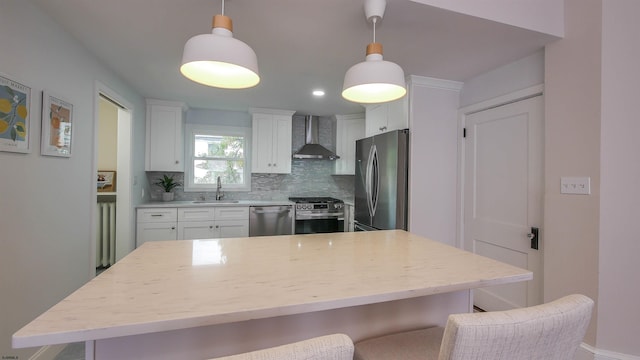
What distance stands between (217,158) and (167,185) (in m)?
0.79

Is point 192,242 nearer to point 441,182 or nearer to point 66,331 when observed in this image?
point 66,331

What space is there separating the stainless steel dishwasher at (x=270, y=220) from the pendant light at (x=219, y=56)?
260cm

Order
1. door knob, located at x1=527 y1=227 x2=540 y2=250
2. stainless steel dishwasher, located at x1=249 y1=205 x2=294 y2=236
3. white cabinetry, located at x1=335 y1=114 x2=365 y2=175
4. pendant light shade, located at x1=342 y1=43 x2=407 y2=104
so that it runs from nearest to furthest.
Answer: pendant light shade, located at x1=342 y1=43 x2=407 y2=104, door knob, located at x1=527 y1=227 x2=540 y2=250, stainless steel dishwasher, located at x1=249 y1=205 x2=294 y2=236, white cabinetry, located at x1=335 y1=114 x2=365 y2=175

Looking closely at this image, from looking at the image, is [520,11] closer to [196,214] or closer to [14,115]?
[14,115]

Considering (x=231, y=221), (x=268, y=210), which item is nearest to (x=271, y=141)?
(x=268, y=210)

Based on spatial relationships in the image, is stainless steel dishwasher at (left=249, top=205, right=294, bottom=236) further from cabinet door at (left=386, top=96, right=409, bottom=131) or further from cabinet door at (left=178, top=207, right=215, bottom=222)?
cabinet door at (left=386, top=96, right=409, bottom=131)

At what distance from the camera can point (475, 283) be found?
0.97 m

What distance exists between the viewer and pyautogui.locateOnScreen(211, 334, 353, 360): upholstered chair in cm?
49

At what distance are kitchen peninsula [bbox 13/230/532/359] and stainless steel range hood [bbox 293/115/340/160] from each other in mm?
2769

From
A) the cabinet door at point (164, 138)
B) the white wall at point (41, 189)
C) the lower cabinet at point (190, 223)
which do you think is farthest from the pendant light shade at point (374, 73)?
the cabinet door at point (164, 138)

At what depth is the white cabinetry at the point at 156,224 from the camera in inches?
127

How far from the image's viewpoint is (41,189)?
1663 millimetres

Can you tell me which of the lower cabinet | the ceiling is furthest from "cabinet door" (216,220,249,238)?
the ceiling

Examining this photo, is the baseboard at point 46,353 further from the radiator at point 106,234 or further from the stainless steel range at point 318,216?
the stainless steel range at point 318,216
